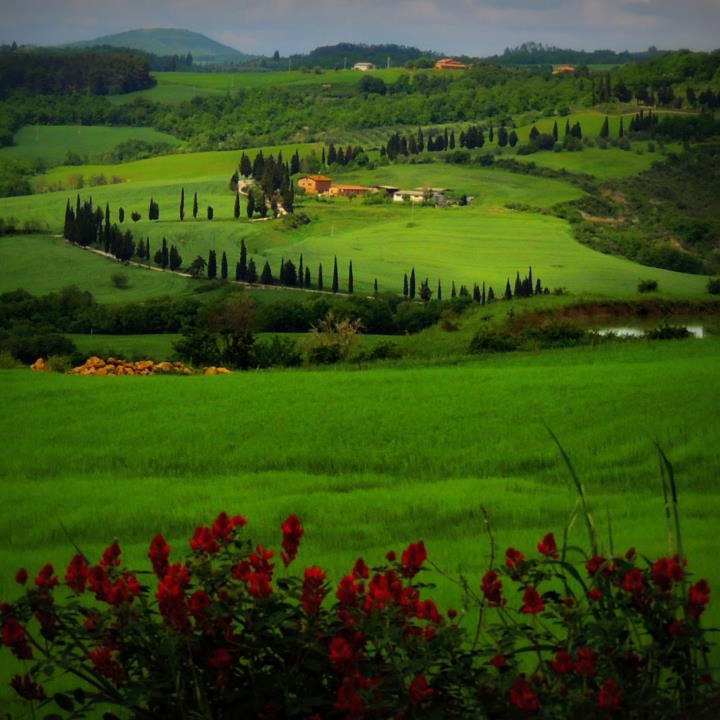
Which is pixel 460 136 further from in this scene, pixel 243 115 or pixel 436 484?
pixel 436 484

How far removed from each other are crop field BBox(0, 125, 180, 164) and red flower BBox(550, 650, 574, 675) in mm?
40073

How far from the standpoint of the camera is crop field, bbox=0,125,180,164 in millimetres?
43531

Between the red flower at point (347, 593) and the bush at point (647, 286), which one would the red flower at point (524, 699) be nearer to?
the red flower at point (347, 593)

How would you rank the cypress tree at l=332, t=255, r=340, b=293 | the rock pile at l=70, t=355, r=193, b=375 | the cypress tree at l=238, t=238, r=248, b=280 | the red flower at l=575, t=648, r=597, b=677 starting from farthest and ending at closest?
the cypress tree at l=332, t=255, r=340, b=293 < the cypress tree at l=238, t=238, r=248, b=280 < the rock pile at l=70, t=355, r=193, b=375 < the red flower at l=575, t=648, r=597, b=677

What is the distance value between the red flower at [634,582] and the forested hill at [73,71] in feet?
130

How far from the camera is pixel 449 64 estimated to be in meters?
67.8

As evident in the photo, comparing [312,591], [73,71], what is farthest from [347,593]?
[73,71]

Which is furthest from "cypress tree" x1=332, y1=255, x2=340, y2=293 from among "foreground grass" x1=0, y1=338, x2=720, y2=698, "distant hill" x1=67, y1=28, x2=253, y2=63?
"distant hill" x1=67, y1=28, x2=253, y2=63

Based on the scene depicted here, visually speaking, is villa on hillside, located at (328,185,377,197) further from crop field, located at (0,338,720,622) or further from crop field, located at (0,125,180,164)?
crop field, located at (0,338,720,622)

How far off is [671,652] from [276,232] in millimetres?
31168

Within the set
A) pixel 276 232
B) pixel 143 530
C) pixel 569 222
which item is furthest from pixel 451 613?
pixel 569 222

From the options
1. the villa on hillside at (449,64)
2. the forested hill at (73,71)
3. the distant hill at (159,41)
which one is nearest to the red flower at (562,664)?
the forested hill at (73,71)

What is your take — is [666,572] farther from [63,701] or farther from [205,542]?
[63,701]

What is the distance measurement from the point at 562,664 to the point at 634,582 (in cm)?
37
